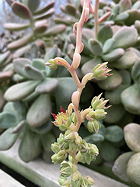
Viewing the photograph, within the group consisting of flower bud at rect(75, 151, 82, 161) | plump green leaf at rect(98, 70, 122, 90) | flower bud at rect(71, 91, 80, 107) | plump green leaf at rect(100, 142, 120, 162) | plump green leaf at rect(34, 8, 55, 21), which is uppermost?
flower bud at rect(71, 91, 80, 107)

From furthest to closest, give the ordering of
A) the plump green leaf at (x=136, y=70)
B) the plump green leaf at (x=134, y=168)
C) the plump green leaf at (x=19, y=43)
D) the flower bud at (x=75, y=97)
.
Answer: the plump green leaf at (x=19, y=43) < the plump green leaf at (x=136, y=70) < the plump green leaf at (x=134, y=168) < the flower bud at (x=75, y=97)

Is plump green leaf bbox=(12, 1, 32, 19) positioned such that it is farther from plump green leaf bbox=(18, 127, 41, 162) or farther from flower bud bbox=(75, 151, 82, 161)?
flower bud bbox=(75, 151, 82, 161)

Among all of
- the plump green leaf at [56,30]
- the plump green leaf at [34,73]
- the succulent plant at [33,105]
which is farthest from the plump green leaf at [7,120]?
the plump green leaf at [56,30]

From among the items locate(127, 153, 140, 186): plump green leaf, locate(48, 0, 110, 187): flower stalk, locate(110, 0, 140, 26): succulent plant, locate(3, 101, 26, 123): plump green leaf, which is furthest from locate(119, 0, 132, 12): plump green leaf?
locate(48, 0, 110, 187): flower stalk

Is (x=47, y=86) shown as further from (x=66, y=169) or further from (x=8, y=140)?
(x=66, y=169)

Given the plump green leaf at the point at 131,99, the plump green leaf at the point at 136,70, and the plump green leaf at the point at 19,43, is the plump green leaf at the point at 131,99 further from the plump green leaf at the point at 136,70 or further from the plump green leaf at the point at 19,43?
the plump green leaf at the point at 19,43

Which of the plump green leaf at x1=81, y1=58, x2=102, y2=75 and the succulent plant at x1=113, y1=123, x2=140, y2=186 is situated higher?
the plump green leaf at x1=81, y1=58, x2=102, y2=75
